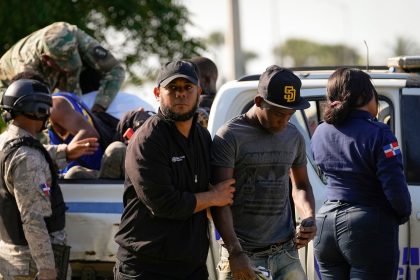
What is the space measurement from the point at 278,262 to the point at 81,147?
1.70 m

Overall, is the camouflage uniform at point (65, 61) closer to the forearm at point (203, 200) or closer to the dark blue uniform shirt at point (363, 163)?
the dark blue uniform shirt at point (363, 163)

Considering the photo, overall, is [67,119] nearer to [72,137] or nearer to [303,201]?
[72,137]

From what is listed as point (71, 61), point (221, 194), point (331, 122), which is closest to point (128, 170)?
point (221, 194)

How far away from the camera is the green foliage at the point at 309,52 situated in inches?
3130

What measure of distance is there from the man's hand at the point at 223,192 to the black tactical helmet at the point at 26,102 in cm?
126

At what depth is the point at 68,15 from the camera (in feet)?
35.8

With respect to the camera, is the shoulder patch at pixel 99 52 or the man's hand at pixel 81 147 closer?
the man's hand at pixel 81 147

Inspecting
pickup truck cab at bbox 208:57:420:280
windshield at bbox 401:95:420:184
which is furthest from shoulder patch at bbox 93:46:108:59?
windshield at bbox 401:95:420:184

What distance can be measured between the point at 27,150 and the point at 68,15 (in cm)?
580

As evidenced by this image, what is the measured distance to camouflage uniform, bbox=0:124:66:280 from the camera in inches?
206

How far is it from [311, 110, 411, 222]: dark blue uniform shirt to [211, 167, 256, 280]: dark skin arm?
70cm

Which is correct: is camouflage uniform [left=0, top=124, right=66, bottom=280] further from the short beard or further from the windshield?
the windshield

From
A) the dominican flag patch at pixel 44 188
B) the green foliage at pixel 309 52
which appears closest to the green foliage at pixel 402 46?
the green foliage at pixel 309 52

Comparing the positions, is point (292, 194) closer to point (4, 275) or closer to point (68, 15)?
point (4, 275)
